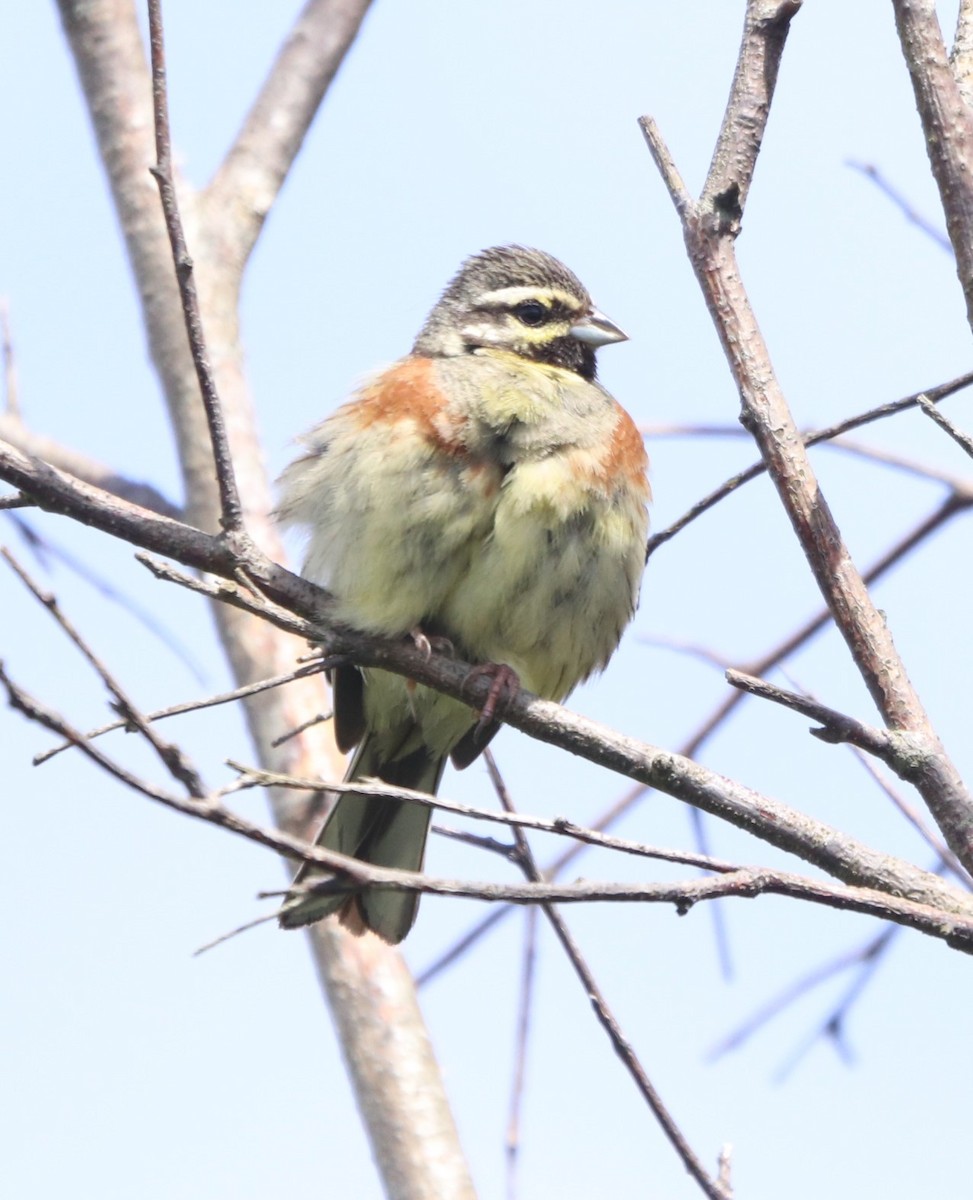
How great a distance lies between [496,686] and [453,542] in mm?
876

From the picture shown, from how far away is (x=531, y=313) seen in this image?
6547mm

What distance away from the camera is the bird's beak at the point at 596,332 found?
6.48 meters

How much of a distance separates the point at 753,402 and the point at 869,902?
1.31 meters

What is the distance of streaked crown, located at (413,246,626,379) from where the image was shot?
6.37 meters

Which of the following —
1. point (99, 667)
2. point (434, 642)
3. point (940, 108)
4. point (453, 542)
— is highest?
point (453, 542)

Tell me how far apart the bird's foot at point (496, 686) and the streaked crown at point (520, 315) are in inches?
74.2

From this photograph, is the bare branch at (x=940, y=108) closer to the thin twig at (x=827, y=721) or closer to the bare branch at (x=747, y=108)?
the bare branch at (x=747, y=108)

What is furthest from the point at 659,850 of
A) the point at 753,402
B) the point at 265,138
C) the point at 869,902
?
the point at 265,138

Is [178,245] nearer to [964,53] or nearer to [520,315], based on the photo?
[964,53]

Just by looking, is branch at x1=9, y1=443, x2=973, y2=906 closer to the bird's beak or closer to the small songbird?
the small songbird

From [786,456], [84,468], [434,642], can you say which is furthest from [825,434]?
[84,468]

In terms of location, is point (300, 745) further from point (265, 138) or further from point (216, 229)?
point (265, 138)

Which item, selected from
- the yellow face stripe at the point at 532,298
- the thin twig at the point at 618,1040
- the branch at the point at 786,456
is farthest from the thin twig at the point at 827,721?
the yellow face stripe at the point at 532,298

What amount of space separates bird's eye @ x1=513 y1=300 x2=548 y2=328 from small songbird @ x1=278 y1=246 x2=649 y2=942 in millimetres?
336
